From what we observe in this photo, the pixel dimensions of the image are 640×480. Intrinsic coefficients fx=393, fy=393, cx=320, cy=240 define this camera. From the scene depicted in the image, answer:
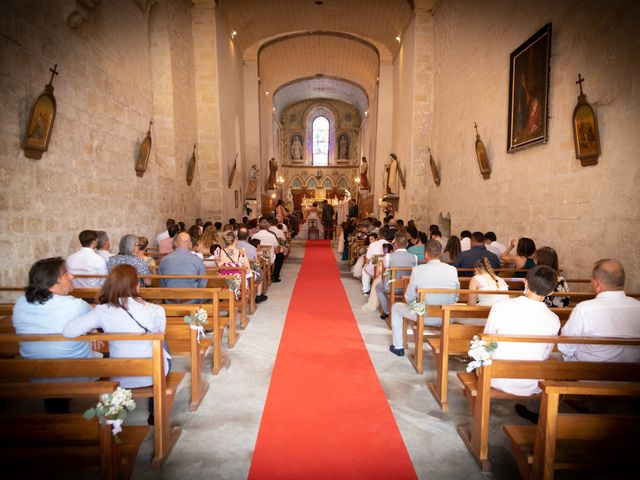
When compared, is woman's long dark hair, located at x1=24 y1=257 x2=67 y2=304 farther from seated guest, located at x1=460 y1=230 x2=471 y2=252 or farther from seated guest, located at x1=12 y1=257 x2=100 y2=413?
seated guest, located at x1=460 y1=230 x2=471 y2=252

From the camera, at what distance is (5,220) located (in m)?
4.29

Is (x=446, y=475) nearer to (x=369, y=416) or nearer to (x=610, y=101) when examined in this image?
(x=369, y=416)

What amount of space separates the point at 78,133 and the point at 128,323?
448 centimetres

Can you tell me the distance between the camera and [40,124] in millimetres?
4695

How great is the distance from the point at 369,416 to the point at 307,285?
16.7ft

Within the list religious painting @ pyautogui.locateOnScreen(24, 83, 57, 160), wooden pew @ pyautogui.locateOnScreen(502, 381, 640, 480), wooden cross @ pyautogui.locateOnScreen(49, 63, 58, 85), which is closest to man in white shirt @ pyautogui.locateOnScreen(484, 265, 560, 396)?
wooden pew @ pyautogui.locateOnScreen(502, 381, 640, 480)

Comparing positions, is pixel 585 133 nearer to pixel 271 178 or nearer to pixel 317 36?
pixel 317 36

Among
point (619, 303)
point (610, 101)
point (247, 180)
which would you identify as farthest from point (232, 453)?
point (247, 180)

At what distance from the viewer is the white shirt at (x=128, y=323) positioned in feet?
8.04

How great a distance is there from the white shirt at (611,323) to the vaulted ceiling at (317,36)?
1158 centimetres

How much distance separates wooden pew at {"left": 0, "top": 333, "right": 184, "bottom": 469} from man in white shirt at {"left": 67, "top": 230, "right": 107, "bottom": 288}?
2.25 metres

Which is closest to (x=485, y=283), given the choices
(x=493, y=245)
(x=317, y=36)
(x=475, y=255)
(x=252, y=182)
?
(x=475, y=255)

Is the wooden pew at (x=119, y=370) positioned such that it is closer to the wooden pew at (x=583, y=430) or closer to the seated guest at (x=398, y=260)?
the wooden pew at (x=583, y=430)

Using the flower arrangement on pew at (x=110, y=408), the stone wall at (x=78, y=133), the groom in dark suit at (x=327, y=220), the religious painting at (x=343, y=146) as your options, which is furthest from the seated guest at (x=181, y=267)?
the religious painting at (x=343, y=146)
